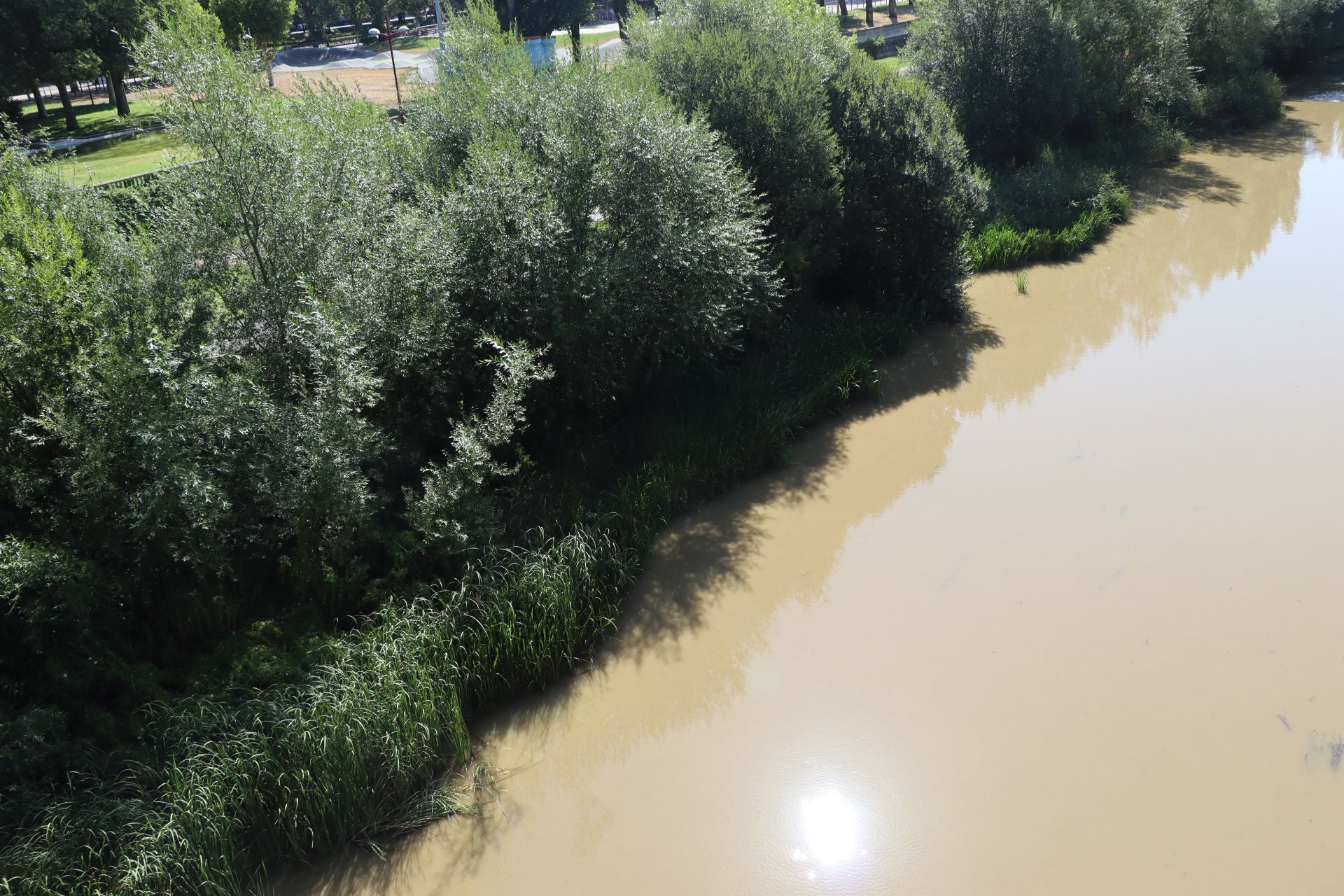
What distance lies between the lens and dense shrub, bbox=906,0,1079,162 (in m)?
18.0

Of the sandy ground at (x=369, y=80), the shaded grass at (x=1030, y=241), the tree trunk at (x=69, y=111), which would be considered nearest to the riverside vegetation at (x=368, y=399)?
the shaded grass at (x=1030, y=241)

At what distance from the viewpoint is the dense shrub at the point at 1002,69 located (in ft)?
59.2

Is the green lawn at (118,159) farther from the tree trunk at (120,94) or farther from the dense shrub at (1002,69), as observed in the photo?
the dense shrub at (1002,69)

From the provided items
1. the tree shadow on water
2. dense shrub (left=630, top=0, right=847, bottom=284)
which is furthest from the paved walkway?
the tree shadow on water

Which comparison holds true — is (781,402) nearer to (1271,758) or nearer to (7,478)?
(1271,758)

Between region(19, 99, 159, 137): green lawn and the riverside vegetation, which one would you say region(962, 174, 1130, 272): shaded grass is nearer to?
the riverside vegetation

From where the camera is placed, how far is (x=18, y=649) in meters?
6.20

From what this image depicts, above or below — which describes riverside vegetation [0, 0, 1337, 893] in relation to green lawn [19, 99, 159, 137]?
below

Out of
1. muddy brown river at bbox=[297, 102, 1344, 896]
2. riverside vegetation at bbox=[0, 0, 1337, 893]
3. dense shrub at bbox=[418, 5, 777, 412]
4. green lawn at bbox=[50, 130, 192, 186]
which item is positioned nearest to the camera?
muddy brown river at bbox=[297, 102, 1344, 896]

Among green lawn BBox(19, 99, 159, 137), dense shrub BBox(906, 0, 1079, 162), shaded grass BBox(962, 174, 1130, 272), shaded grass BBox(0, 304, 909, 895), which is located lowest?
shaded grass BBox(0, 304, 909, 895)

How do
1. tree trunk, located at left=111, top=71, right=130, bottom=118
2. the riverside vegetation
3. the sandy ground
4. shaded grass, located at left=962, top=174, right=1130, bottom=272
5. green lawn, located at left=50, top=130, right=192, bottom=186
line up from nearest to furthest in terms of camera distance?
the riverside vegetation, shaded grass, located at left=962, top=174, right=1130, bottom=272, green lawn, located at left=50, top=130, right=192, bottom=186, tree trunk, located at left=111, top=71, right=130, bottom=118, the sandy ground

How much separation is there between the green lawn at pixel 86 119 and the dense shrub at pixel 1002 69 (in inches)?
785

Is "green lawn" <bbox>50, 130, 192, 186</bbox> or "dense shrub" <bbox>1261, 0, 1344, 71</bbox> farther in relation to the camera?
"dense shrub" <bbox>1261, 0, 1344, 71</bbox>

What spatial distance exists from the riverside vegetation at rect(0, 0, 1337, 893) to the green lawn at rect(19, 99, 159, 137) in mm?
18885
